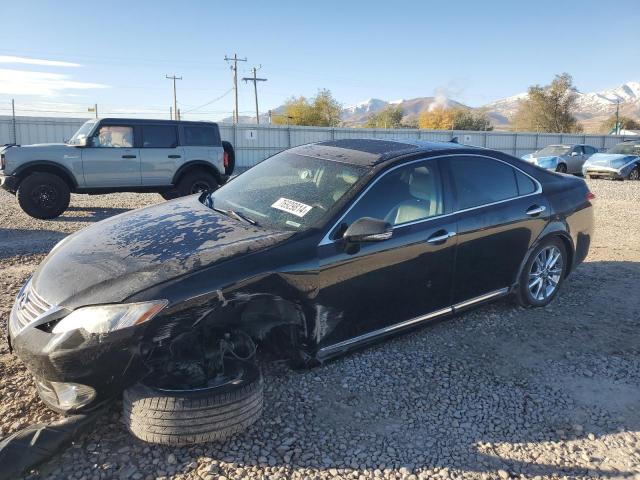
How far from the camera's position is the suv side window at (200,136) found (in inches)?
426

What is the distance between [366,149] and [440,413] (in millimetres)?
2046

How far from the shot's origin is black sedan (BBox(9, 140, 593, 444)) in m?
2.57

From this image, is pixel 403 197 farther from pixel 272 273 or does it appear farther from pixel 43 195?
pixel 43 195

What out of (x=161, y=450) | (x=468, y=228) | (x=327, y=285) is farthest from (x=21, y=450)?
(x=468, y=228)

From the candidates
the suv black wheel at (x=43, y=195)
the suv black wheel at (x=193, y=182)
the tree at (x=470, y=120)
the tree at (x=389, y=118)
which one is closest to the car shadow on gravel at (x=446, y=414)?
the suv black wheel at (x=43, y=195)

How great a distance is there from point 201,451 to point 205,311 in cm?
73

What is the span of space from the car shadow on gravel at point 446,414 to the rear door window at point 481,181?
1.10 m

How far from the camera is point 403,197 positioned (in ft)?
12.2

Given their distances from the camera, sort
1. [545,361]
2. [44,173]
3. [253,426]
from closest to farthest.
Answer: [253,426], [545,361], [44,173]

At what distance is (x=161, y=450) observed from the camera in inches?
105

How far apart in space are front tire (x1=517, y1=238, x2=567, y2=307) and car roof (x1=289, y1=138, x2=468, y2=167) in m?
1.24

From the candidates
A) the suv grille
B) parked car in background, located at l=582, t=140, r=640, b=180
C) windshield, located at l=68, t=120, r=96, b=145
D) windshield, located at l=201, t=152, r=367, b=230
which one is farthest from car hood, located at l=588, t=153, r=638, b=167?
the suv grille

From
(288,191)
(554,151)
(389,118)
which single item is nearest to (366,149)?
(288,191)

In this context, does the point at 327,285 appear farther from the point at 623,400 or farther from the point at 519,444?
the point at 623,400
